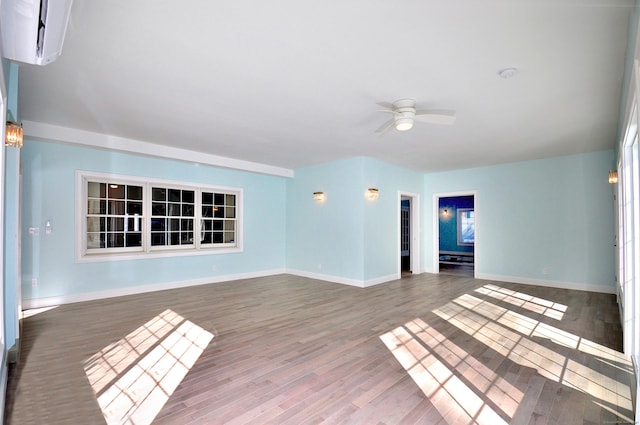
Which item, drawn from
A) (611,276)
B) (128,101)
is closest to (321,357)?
(128,101)

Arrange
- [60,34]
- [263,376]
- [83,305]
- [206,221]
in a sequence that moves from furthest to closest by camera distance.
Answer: [206,221], [83,305], [263,376], [60,34]

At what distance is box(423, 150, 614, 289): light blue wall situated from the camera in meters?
5.80

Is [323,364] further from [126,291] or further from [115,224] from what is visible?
[115,224]

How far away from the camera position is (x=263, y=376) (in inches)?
101

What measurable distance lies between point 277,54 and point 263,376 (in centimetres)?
264

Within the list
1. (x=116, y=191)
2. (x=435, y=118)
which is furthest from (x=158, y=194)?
(x=435, y=118)

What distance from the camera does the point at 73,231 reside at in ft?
16.7

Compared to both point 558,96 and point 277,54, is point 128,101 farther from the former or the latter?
point 558,96

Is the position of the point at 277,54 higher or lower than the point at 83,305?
higher

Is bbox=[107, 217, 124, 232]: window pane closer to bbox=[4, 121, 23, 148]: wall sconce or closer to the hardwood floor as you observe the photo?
the hardwood floor

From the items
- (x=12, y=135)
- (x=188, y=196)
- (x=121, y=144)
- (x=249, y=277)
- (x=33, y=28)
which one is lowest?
(x=249, y=277)

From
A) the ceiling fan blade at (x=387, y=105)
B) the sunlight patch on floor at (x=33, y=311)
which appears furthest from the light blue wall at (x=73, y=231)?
the ceiling fan blade at (x=387, y=105)

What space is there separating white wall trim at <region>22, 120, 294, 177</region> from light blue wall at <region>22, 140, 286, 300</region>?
1.49 feet

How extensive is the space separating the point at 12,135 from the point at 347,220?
→ 16.8ft
